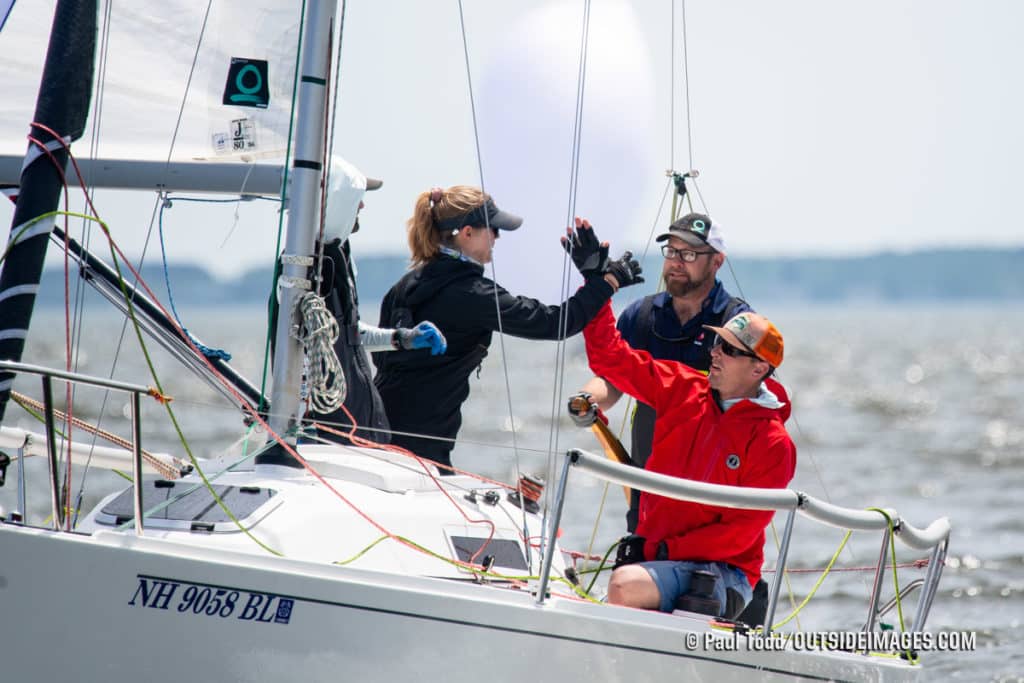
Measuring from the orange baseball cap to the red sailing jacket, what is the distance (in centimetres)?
16

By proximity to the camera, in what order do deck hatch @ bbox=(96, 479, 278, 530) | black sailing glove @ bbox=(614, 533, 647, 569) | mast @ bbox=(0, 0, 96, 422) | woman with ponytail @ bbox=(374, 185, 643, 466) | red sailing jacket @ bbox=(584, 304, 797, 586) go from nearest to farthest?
deck hatch @ bbox=(96, 479, 278, 530) < red sailing jacket @ bbox=(584, 304, 797, 586) < black sailing glove @ bbox=(614, 533, 647, 569) < mast @ bbox=(0, 0, 96, 422) < woman with ponytail @ bbox=(374, 185, 643, 466)

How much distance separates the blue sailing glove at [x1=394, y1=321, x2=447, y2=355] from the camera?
4262mm

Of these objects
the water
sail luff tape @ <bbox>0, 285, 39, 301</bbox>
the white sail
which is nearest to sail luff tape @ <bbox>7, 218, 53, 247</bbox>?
sail luff tape @ <bbox>0, 285, 39, 301</bbox>

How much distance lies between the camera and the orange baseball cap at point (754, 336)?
12.4ft

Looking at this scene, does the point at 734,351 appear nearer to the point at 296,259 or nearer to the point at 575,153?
the point at 575,153

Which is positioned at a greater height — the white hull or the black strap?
the black strap

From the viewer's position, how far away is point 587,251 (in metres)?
4.23

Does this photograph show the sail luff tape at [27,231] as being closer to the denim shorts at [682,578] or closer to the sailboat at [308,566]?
the sailboat at [308,566]

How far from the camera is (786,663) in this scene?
366cm

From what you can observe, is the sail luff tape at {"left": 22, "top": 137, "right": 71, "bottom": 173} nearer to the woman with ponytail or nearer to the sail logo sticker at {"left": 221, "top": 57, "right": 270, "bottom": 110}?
the sail logo sticker at {"left": 221, "top": 57, "right": 270, "bottom": 110}

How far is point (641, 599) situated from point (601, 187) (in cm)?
180

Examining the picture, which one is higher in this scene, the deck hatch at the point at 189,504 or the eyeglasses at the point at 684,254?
the eyeglasses at the point at 684,254

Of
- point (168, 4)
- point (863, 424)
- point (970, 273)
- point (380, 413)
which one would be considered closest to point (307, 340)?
point (380, 413)

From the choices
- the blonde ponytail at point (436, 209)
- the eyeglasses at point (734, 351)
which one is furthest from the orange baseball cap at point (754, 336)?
the blonde ponytail at point (436, 209)
